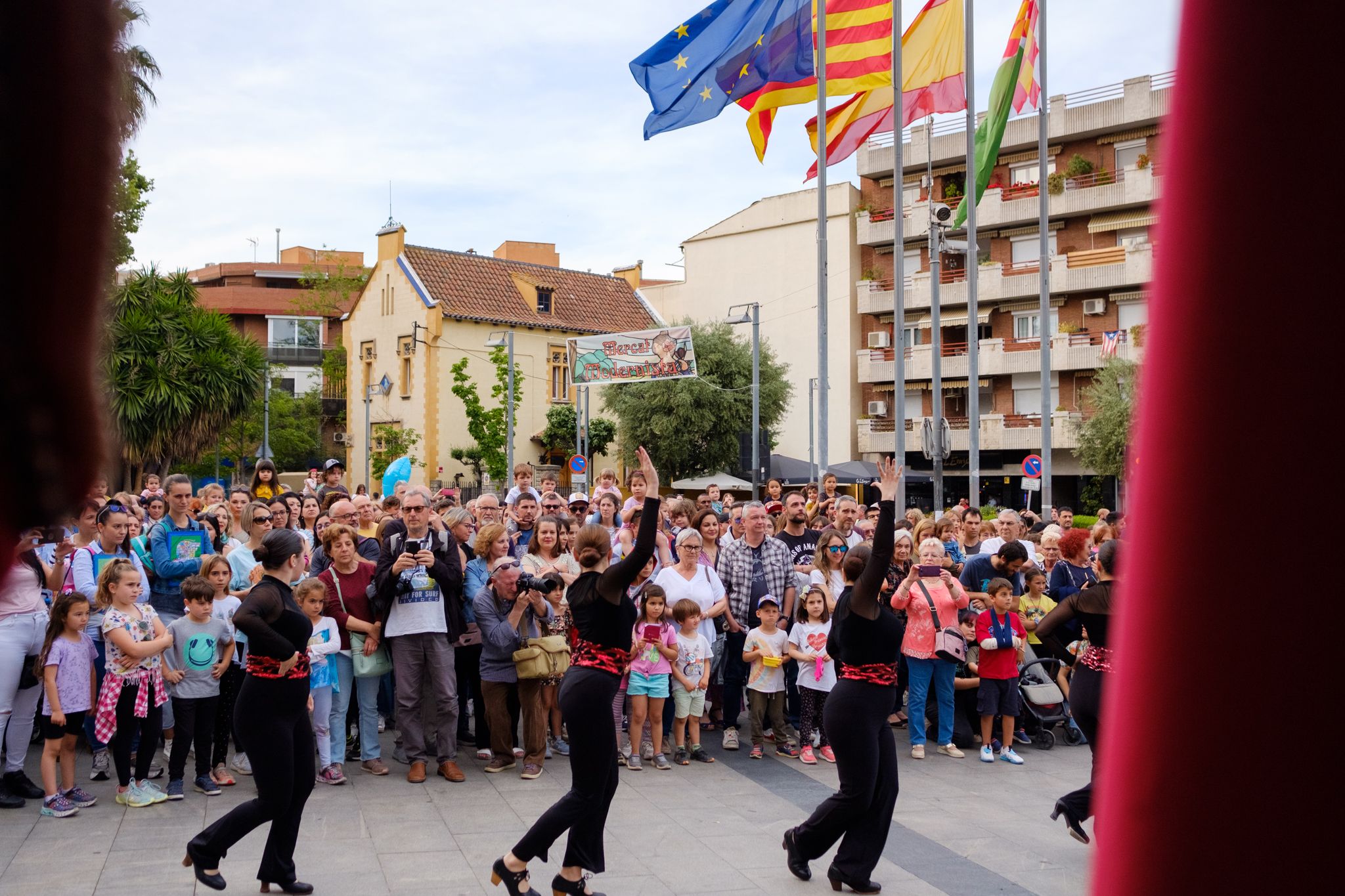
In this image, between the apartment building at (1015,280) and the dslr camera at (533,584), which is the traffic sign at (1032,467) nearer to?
the apartment building at (1015,280)

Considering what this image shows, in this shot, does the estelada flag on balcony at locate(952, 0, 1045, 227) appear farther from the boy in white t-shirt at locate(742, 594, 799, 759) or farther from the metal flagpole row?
the boy in white t-shirt at locate(742, 594, 799, 759)

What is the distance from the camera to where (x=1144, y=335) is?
1.96ft

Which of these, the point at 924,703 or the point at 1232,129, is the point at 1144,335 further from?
the point at 924,703

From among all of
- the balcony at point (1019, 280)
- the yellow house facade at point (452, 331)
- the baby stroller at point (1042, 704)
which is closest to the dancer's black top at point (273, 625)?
the baby stroller at point (1042, 704)

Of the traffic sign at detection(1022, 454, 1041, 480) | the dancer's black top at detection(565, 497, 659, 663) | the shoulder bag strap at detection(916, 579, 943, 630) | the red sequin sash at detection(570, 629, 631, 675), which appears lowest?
the shoulder bag strap at detection(916, 579, 943, 630)

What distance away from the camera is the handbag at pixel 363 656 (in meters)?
9.41

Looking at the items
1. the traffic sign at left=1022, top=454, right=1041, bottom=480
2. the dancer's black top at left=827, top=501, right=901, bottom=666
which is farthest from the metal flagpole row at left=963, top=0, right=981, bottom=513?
the dancer's black top at left=827, top=501, right=901, bottom=666

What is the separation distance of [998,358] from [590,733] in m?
39.7

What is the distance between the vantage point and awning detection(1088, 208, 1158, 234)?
39.7 meters

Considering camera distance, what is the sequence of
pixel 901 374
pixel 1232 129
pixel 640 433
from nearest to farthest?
pixel 1232 129, pixel 901 374, pixel 640 433

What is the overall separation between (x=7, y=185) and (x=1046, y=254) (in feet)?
74.2

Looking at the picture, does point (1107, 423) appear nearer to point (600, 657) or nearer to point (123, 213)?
point (600, 657)

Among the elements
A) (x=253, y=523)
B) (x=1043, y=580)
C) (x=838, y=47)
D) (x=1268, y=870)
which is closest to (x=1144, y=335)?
(x=1268, y=870)

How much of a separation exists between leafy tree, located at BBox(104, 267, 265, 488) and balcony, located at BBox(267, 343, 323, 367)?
68119 mm
